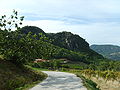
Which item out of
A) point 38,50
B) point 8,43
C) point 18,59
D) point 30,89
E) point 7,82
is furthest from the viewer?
point 18,59

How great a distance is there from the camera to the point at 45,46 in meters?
23.9

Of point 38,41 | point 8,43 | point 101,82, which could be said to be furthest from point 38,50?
point 101,82

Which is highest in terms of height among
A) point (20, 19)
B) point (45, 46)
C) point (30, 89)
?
point (20, 19)

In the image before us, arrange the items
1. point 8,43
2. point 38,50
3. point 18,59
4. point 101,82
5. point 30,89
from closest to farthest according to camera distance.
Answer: point 30,89, point 8,43, point 38,50, point 18,59, point 101,82

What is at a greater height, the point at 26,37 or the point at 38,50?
the point at 26,37

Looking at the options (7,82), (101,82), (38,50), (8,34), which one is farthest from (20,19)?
(101,82)

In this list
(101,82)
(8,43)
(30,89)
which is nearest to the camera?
(30,89)

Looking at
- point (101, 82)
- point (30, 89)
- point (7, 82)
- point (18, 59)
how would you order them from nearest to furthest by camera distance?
1. point (30, 89)
2. point (7, 82)
3. point (18, 59)
4. point (101, 82)

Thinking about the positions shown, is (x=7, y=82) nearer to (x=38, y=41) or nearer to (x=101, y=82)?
(x=38, y=41)

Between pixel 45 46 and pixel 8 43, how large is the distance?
15.2 feet

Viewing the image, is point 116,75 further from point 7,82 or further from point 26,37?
point 7,82

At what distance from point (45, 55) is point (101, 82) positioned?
40.0ft

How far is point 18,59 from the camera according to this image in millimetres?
24781

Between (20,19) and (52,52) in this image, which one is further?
(52,52)
